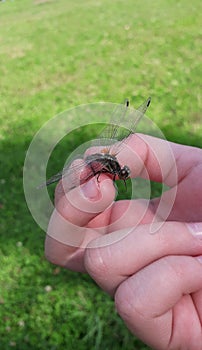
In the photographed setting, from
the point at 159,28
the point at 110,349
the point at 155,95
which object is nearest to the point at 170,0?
the point at 159,28

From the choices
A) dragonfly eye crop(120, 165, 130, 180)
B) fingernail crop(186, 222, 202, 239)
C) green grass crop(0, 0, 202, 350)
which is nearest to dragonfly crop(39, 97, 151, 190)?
dragonfly eye crop(120, 165, 130, 180)

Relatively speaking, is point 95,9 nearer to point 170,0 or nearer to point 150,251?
point 170,0

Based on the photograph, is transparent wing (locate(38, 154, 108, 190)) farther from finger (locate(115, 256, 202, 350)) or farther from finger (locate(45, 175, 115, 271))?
finger (locate(115, 256, 202, 350))

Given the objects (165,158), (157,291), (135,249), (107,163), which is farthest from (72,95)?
(157,291)

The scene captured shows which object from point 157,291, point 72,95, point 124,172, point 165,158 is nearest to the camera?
point 157,291

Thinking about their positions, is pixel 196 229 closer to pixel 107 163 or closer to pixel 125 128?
pixel 107 163

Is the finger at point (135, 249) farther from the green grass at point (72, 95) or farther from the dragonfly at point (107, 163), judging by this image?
the green grass at point (72, 95)

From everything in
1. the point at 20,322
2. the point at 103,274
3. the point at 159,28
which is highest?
the point at 103,274
